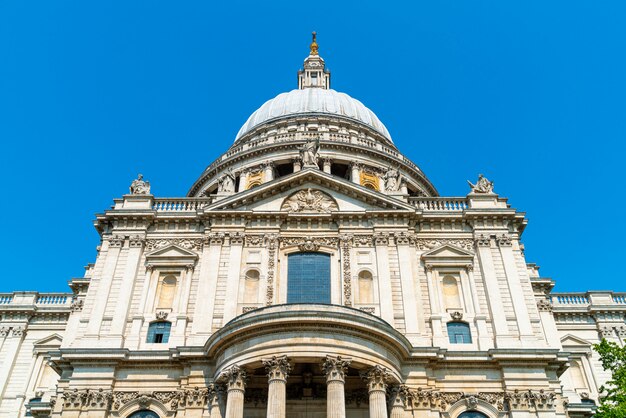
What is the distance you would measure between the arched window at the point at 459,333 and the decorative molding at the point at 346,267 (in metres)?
5.41

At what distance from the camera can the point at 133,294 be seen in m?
34.0

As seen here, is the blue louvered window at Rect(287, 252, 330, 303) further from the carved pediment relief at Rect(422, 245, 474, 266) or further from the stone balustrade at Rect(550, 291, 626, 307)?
the stone balustrade at Rect(550, 291, 626, 307)

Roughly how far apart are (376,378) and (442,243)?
10666 mm

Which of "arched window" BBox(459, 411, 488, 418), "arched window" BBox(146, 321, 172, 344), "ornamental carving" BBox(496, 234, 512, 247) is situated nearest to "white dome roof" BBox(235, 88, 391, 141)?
"ornamental carving" BBox(496, 234, 512, 247)

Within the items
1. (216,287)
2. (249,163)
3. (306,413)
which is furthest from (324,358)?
(249,163)

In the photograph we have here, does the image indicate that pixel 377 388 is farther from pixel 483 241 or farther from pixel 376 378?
pixel 483 241

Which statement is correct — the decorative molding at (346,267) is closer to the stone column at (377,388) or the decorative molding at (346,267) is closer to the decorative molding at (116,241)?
the stone column at (377,388)

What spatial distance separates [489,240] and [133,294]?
65.2ft

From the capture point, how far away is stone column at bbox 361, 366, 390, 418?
27.3m

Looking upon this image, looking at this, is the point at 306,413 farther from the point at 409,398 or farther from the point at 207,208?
the point at 207,208

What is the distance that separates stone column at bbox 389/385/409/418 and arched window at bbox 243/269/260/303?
28.8 ft

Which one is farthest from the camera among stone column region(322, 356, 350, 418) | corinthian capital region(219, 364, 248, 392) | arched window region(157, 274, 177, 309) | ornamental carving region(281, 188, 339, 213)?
ornamental carving region(281, 188, 339, 213)

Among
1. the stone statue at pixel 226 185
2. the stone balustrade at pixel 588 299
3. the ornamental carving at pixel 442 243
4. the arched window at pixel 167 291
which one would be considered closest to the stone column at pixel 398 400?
the ornamental carving at pixel 442 243

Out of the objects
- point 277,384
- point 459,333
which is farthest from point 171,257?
point 459,333
